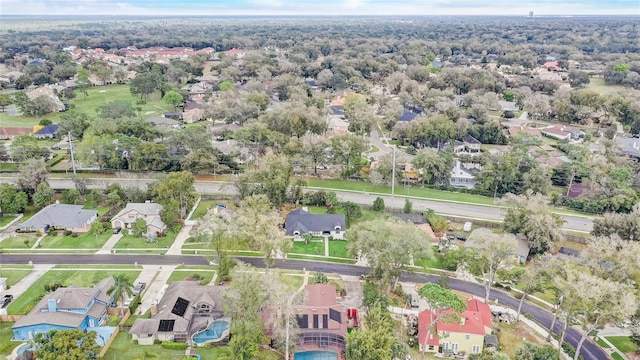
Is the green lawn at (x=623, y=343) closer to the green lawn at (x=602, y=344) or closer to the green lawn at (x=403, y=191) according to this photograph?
the green lawn at (x=602, y=344)

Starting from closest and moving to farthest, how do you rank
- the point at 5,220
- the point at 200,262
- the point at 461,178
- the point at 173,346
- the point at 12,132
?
1. the point at 173,346
2. the point at 200,262
3. the point at 5,220
4. the point at 461,178
5. the point at 12,132

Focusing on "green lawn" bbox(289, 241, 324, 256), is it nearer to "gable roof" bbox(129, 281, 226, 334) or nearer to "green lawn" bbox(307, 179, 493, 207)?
"gable roof" bbox(129, 281, 226, 334)

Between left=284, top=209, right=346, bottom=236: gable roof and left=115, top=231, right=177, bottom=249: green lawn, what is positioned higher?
left=284, top=209, right=346, bottom=236: gable roof

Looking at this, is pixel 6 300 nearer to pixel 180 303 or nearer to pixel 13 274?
pixel 13 274

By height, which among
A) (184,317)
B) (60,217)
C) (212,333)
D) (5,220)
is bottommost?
(212,333)

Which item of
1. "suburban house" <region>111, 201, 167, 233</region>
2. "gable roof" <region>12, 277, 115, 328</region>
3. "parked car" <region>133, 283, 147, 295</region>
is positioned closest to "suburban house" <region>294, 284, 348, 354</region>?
"parked car" <region>133, 283, 147, 295</region>

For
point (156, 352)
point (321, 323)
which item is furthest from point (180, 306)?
point (321, 323)

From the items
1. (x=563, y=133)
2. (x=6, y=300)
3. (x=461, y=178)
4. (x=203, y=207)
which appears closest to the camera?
(x=6, y=300)

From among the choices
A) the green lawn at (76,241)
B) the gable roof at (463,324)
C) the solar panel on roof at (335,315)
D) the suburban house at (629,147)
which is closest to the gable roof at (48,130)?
the green lawn at (76,241)

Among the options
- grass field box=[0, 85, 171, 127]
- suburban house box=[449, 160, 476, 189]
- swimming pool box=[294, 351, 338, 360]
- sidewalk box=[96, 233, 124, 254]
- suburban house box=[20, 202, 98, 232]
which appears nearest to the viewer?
swimming pool box=[294, 351, 338, 360]
